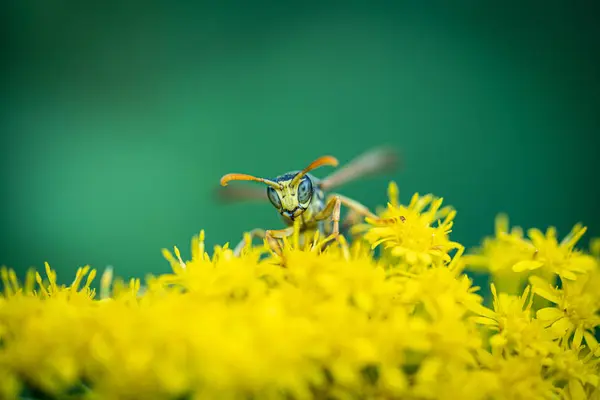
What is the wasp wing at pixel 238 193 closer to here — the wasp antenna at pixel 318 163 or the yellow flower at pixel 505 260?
the wasp antenna at pixel 318 163

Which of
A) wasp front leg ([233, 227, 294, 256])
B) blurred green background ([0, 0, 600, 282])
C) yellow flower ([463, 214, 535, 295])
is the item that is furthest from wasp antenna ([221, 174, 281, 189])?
blurred green background ([0, 0, 600, 282])

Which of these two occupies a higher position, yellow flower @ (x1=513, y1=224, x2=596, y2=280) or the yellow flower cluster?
yellow flower @ (x1=513, y1=224, x2=596, y2=280)

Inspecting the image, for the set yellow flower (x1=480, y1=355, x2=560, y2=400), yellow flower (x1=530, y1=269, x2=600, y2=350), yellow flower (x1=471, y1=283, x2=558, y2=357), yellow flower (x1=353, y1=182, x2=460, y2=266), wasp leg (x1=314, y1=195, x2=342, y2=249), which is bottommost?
yellow flower (x1=480, y1=355, x2=560, y2=400)

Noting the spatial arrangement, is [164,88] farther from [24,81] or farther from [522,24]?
[522,24]

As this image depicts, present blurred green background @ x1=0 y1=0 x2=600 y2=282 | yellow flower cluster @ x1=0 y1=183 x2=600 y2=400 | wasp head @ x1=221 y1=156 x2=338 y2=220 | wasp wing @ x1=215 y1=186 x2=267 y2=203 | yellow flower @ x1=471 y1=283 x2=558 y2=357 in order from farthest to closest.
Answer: blurred green background @ x1=0 y1=0 x2=600 y2=282 < wasp wing @ x1=215 y1=186 x2=267 y2=203 < wasp head @ x1=221 y1=156 x2=338 y2=220 < yellow flower @ x1=471 y1=283 x2=558 y2=357 < yellow flower cluster @ x1=0 y1=183 x2=600 y2=400

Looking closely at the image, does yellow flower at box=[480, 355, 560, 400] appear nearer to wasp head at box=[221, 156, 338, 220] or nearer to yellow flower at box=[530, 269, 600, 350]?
yellow flower at box=[530, 269, 600, 350]

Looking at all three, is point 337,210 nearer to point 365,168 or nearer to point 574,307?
point 365,168
